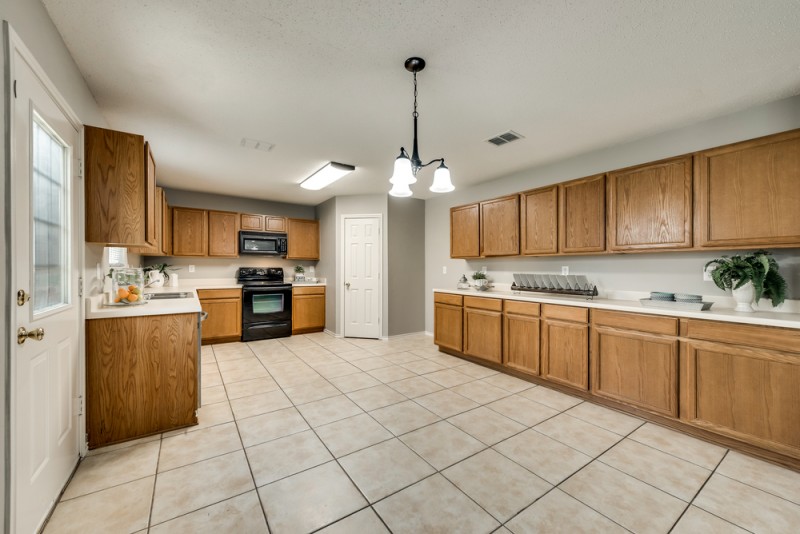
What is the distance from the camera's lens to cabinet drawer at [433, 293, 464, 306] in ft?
14.3

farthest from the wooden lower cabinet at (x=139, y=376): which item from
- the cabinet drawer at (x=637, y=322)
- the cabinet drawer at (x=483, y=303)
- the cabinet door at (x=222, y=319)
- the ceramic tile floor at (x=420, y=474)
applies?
the cabinet drawer at (x=637, y=322)

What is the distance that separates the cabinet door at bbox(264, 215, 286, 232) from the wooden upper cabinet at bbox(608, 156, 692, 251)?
16.6 ft

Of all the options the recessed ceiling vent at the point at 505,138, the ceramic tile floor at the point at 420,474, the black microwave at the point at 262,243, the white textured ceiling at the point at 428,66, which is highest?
the white textured ceiling at the point at 428,66

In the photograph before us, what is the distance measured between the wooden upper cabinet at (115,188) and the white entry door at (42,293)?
12 centimetres

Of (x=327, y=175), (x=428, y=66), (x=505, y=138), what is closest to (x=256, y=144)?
(x=327, y=175)

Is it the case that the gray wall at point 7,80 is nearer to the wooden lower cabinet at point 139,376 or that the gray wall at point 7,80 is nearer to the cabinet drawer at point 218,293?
the wooden lower cabinet at point 139,376

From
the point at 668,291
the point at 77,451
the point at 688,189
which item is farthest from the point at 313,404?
the point at 688,189

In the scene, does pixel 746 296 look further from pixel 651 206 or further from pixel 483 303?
pixel 483 303

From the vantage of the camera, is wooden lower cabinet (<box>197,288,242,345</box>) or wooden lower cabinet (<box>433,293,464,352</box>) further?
wooden lower cabinet (<box>197,288,242,345</box>)

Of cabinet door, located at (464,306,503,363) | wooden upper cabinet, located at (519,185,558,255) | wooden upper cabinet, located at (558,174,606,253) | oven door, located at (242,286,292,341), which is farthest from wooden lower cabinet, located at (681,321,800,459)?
oven door, located at (242,286,292,341)

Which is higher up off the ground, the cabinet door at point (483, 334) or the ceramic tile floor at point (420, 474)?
the cabinet door at point (483, 334)

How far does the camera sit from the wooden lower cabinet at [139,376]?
2168 mm

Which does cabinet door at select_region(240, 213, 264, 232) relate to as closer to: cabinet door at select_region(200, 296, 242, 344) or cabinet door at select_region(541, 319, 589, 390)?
cabinet door at select_region(200, 296, 242, 344)

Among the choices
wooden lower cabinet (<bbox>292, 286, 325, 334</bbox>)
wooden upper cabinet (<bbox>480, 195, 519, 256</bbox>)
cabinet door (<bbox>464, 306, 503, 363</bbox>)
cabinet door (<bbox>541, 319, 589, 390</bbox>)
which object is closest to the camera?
cabinet door (<bbox>541, 319, 589, 390</bbox>)
